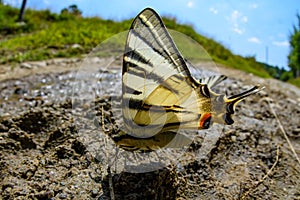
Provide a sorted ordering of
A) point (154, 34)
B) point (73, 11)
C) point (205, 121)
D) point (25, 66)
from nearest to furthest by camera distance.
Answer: point (154, 34) → point (205, 121) → point (25, 66) → point (73, 11)

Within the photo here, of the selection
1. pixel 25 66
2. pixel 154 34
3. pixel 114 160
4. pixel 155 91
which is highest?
pixel 154 34

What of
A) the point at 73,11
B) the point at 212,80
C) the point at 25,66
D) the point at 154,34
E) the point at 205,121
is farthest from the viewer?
the point at 73,11

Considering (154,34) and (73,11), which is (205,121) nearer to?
(154,34)

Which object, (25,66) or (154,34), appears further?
(25,66)

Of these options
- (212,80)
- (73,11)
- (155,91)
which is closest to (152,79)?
(155,91)

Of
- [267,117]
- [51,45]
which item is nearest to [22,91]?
[267,117]

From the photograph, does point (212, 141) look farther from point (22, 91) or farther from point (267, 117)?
point (22, 91)

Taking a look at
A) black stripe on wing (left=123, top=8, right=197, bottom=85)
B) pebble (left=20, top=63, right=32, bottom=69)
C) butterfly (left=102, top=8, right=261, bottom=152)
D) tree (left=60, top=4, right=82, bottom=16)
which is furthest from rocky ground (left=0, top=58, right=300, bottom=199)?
tree (left=60, top=4, right=82, bottom=16)
